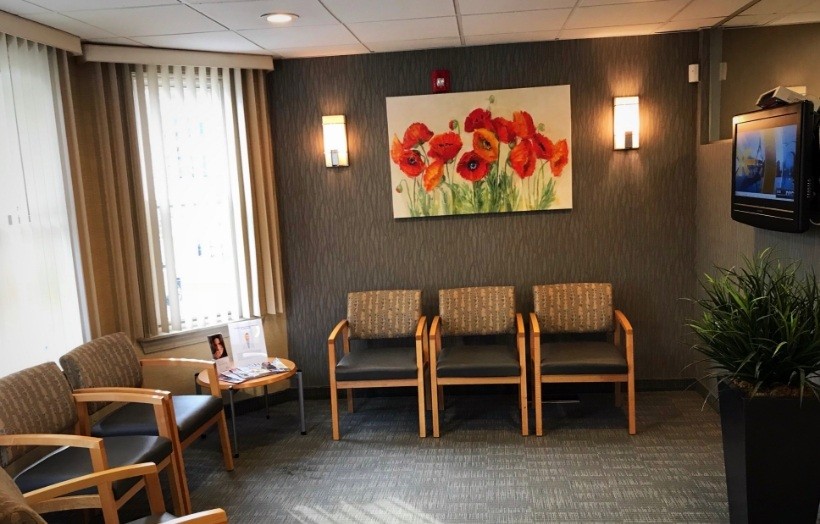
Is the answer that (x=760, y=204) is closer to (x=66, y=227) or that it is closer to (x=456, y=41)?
(x=456, y=41)

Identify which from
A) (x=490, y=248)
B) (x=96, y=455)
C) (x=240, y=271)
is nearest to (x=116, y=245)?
(x=240, y=271)

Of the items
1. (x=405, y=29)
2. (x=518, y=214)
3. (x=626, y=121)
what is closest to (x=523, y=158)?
(x=518, y=214)

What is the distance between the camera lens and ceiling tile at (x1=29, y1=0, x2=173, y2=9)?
118 inches

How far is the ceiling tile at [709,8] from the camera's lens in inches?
140

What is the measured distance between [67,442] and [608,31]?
379 centimetres

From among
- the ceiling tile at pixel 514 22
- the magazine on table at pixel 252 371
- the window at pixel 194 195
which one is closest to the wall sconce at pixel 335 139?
the window at pixel 194 195

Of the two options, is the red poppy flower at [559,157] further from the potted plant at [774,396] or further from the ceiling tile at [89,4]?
the ceiling tile at [89,4]

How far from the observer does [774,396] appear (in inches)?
98.1

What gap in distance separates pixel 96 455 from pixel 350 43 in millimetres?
2769

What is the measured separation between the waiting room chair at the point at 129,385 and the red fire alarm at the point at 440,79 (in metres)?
2.32

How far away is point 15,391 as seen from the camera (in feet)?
9.72

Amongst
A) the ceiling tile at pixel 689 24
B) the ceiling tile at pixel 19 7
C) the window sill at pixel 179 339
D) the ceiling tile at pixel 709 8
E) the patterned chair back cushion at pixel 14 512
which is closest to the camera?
the patterned chair back cushion at pixel 14 512

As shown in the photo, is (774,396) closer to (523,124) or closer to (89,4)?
(523,124)

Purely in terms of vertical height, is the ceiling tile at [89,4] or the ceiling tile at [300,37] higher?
the ceiling tile at [89,4]
